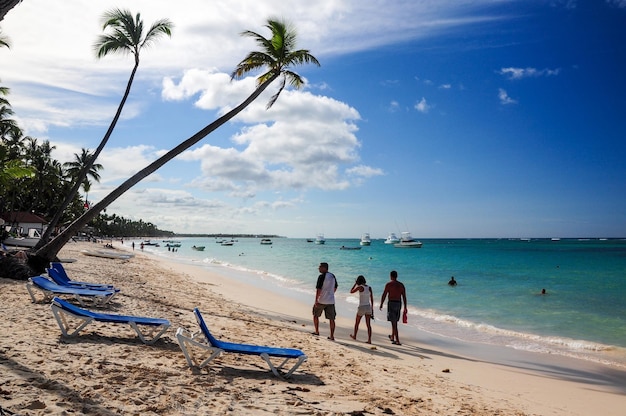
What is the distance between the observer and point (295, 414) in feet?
14.6

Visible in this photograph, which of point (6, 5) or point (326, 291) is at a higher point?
point (6, 5)

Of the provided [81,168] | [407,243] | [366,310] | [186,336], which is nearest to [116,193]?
[186,336]

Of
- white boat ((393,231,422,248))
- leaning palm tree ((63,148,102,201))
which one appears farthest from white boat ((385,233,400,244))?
leaning palm tree ((63,148,102,201))

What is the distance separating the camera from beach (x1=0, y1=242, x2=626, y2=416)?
14.3ft

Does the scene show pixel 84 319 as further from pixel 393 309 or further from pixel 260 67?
pixel 260 67

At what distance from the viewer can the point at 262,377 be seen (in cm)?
570

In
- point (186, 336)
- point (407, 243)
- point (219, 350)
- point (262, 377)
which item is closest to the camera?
point (219, 350)

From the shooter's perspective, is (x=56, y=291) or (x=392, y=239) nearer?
(x=56, y=291)

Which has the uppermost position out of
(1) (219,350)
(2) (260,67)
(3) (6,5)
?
(2) (260,67)

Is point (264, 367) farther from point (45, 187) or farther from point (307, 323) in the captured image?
point (45, 187)

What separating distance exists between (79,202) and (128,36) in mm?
60634

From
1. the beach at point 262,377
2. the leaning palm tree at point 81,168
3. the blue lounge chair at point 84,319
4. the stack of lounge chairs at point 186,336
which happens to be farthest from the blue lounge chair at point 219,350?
the leaning palm tree at point 81,168

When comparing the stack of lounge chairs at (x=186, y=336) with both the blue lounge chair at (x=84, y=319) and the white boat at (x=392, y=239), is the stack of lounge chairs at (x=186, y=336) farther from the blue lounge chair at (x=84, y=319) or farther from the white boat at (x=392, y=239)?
the white boat at (x=392, y=239)

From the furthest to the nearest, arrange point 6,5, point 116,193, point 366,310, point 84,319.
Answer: point 116,193, point 366,310, point 84,319, point 6,5
